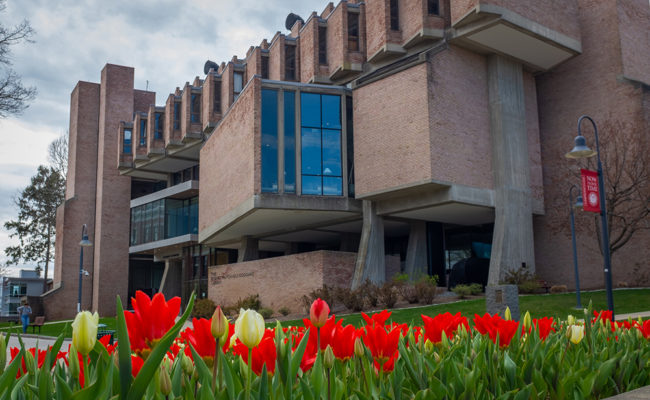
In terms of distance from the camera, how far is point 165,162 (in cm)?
5094

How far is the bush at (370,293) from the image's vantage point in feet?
84.9

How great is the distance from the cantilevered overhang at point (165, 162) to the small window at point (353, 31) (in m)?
17.0

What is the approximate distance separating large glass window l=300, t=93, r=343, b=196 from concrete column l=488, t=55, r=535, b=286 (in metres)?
8.06

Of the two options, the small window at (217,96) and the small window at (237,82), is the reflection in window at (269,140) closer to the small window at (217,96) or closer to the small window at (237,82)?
the small window at (237,82)

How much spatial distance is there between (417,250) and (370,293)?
6968 mm

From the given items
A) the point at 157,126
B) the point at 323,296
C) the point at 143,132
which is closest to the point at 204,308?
the point at 323,296

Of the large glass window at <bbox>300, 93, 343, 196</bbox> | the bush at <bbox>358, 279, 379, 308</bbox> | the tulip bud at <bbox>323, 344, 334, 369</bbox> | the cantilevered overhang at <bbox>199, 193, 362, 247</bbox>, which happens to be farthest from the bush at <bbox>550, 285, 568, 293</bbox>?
the tulip bud at <bbox>323, 344, 334, 369</bbox>

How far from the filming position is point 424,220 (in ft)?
107

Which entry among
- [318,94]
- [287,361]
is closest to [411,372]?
[287,361]

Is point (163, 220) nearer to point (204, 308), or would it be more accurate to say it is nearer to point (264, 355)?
point (204, 308)

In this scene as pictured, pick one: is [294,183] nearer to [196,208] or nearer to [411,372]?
[196,208]

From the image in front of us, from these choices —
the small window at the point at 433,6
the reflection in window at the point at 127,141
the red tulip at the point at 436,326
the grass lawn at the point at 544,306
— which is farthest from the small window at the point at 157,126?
the red tulip at the point at 436,326

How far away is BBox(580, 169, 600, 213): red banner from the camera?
53.7 ft

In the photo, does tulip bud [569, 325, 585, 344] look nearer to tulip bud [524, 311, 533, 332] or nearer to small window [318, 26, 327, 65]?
tulip bud [524, 311, 533, 332]
